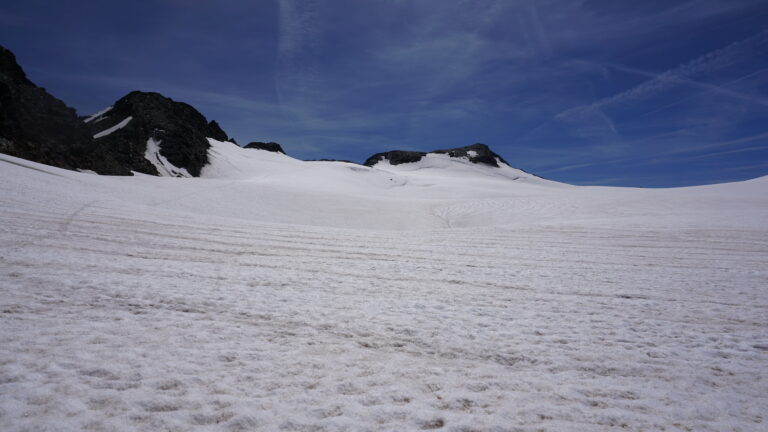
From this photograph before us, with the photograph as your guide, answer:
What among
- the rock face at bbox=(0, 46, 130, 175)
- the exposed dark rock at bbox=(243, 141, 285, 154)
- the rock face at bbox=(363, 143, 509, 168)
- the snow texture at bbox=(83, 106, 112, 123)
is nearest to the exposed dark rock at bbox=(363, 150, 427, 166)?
the rock face at bbox=(363, 143, 509, 168)

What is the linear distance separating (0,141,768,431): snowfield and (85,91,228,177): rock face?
27.6 meters

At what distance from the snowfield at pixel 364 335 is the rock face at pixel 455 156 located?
83.2 metres

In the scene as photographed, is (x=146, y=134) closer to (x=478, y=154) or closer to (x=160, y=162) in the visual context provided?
(x=160, y=162)

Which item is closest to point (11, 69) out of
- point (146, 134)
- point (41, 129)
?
point (41, 129)

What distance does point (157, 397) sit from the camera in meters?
1.91

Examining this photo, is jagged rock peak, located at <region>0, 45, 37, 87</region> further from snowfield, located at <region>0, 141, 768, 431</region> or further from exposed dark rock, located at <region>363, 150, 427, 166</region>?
exposed dark rock, located at <region>363, 150, 427, 166</region>

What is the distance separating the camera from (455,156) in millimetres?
95188

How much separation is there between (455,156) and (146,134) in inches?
2896

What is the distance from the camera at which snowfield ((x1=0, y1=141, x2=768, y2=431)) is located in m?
1.90

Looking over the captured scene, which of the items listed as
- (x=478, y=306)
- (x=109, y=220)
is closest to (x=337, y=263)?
(x=478, y=306)

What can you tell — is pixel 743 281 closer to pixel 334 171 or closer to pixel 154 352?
pixel 154 352

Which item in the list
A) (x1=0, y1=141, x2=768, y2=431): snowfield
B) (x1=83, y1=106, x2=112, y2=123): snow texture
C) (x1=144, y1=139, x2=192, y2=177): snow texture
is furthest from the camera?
(x1=83, y1=106, x2=112, y2=123): snow texture

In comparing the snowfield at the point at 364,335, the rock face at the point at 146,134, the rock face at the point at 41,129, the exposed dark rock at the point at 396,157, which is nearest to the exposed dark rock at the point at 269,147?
the exposed dark rock at the point at 396,157

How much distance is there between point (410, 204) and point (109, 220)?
15.8m
